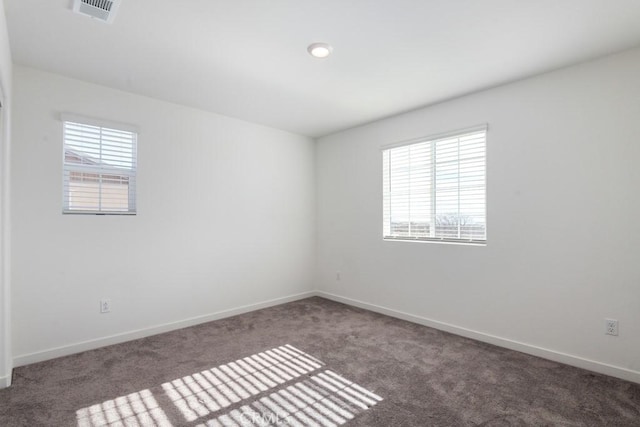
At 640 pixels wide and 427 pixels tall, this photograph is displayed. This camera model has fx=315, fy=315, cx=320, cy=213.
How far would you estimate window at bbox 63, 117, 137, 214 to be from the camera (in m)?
2.92

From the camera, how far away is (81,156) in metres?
2.99

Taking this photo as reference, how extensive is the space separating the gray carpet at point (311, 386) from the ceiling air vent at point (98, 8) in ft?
8.31

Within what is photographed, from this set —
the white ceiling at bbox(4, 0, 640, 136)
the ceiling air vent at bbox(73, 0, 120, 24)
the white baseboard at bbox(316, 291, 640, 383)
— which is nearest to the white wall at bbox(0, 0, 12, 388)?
the white ceiling at bbox(4, 0, 640, 136)

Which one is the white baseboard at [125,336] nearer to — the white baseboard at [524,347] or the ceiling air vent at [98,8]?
the white baseboard at [524,347]

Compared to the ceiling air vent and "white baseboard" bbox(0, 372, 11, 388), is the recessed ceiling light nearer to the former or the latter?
the ceiling air vent

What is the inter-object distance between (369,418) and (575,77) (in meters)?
3.12

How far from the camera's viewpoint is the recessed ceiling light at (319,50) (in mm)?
2375

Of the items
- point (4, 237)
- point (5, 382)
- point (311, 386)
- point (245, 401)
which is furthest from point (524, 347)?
point (4, 237)

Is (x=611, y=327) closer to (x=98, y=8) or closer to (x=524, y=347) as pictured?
(x=524, y=347)

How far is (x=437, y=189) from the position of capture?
141 inches

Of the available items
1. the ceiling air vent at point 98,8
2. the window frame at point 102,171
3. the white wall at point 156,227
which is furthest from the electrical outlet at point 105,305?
the ceiling air vent at point 98,8

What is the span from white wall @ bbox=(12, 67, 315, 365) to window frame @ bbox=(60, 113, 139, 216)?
0.05 metres

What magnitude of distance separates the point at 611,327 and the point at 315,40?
10.4 feet

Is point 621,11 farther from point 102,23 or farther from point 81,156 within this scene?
point 81,156
